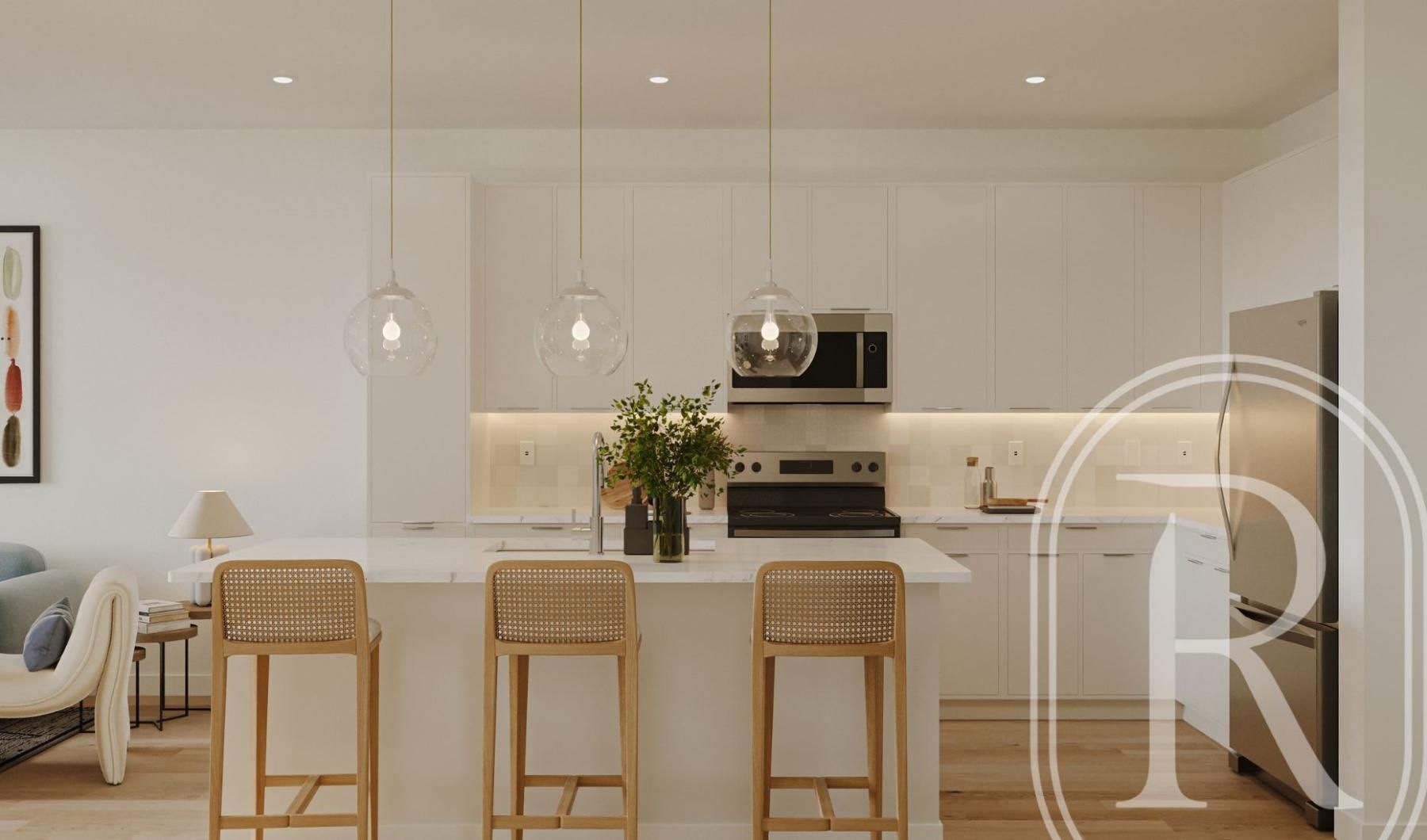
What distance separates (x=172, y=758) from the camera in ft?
14.3

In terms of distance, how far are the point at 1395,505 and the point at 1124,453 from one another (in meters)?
2.14

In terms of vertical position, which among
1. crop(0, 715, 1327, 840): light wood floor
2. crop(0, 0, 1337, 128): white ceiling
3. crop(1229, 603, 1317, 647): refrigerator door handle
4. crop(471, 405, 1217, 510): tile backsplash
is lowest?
crop(0, 715, 1327, 840): light wood floor

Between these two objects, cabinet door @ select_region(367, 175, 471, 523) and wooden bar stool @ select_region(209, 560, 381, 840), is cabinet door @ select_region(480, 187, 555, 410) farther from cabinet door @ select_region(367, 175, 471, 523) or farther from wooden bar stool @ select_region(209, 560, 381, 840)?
wooden bar stool @ select_region(209, 560, 381, 840)

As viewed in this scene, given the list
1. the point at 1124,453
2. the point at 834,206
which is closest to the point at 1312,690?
the point at 1124,453

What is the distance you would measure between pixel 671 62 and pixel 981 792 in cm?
311

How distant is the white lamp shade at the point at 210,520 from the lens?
15.4 feet

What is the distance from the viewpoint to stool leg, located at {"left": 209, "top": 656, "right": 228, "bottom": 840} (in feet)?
9.47

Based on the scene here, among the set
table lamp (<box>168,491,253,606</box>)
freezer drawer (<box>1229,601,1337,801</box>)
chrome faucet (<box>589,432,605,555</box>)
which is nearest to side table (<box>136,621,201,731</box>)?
table lamp (<box>168,491,253,606</box>)

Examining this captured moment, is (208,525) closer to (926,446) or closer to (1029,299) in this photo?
(926,446)

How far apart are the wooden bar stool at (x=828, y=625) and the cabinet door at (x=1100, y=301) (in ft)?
8.97

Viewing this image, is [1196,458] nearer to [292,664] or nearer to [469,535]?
[469,535]

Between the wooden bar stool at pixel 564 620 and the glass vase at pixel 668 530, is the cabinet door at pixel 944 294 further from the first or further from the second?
the wooden bar stool at pixel 564 620

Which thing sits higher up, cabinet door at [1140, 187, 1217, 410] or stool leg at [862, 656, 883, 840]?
cabinet door at [1140, 187, 1217, 410]

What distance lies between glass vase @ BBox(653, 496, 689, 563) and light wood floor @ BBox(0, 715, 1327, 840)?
4.48 feet
